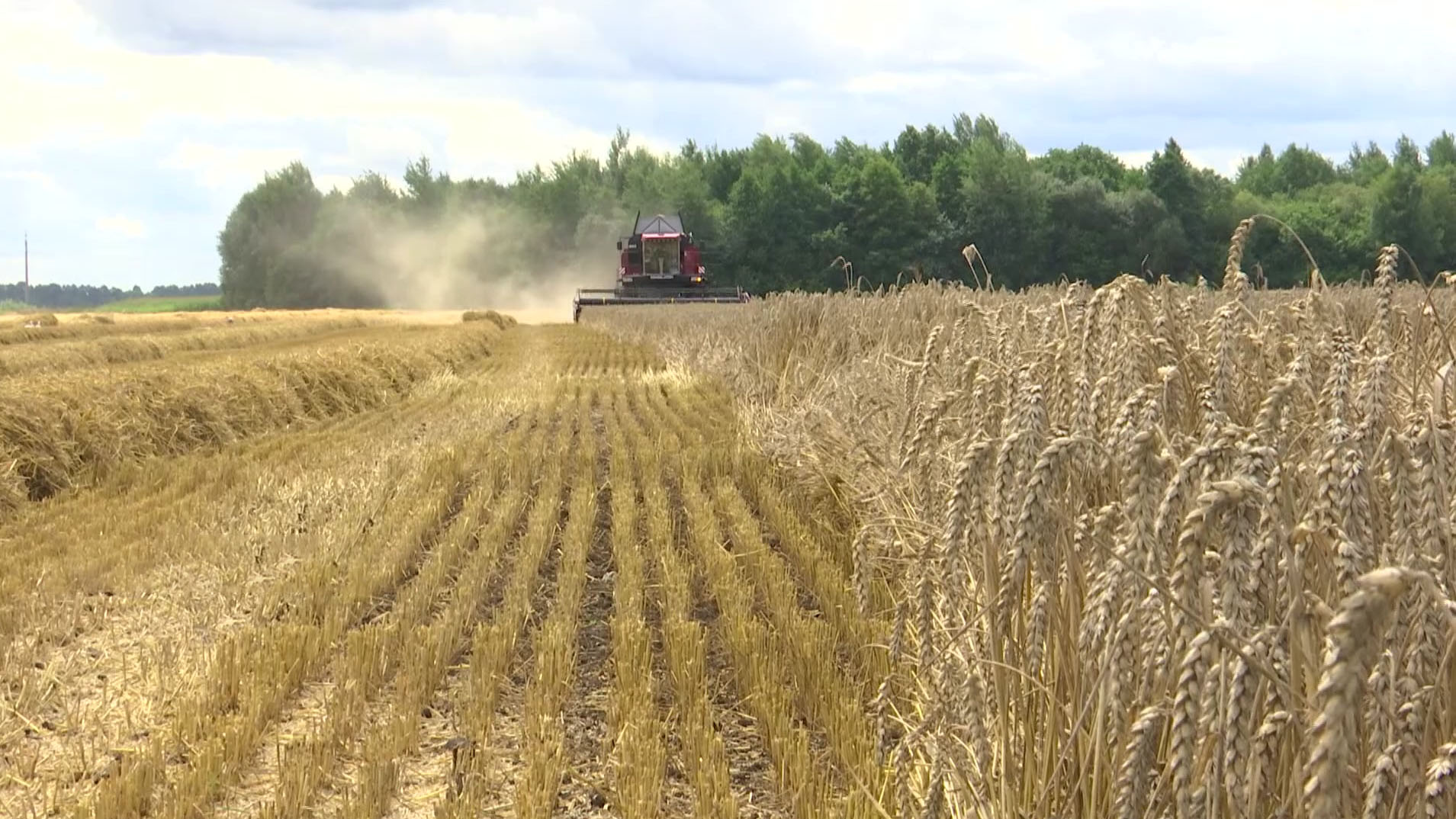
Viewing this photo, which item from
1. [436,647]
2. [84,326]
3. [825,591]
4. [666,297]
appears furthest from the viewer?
[666,297]

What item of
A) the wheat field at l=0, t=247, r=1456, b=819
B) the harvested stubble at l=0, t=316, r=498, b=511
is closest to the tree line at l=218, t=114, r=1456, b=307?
the harvested stubble at l=0, t=316, r=498, b=511

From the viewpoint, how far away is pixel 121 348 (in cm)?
1939

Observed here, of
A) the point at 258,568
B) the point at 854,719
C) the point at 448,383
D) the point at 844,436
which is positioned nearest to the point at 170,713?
the point at 258,568

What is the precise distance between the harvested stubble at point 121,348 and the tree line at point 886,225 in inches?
1039

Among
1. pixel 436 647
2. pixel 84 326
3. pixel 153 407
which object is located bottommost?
pixel 436 647

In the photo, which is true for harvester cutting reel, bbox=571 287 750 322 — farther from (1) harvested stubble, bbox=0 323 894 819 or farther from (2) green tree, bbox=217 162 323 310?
(2) green tree, bbox=217 162 323 310

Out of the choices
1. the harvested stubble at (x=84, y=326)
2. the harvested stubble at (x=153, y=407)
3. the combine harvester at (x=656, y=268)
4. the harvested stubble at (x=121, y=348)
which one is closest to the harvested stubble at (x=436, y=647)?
the harvested stubble at (x=153, y=407)

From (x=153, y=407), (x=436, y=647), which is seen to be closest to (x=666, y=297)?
(x=153, y=407)

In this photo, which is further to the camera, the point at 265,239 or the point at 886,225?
the point at 265,239

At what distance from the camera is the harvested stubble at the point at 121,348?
16500 mm

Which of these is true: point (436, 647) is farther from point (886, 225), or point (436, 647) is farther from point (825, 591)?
point (886, 225)

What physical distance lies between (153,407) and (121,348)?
10.9 metres

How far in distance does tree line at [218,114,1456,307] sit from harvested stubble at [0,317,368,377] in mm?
26378

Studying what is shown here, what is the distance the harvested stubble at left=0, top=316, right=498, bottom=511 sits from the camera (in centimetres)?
839
